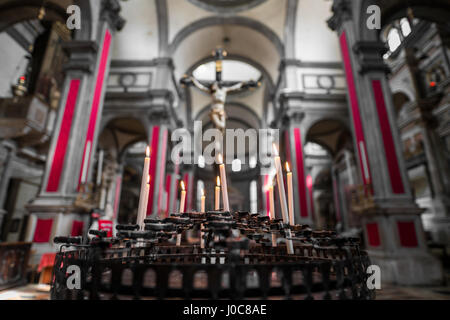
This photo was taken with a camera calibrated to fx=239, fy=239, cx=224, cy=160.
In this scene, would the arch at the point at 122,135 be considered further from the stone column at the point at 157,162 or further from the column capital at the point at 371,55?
the column capital at the point at 371,55

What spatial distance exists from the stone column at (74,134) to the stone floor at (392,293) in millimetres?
1042

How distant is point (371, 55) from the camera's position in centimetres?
588

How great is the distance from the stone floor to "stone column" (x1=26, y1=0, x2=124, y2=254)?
1042mm

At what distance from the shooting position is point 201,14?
11812 millimetres

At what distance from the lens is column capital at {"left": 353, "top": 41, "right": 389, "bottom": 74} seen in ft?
19.0

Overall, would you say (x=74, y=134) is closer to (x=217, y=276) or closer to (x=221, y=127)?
(x=221, y=127)

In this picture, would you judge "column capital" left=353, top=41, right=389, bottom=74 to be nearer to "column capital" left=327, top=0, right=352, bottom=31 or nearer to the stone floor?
"column capital" left=327, top=0, right=352, bottom=31

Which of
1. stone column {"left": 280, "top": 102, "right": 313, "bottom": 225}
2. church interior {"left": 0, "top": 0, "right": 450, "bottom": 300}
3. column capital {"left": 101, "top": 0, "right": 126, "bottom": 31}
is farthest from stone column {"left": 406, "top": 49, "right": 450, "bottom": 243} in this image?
column capital {"left": 101, "top": 0, "right": 126, "bottom": 31}

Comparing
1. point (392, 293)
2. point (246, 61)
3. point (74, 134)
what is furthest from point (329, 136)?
point (74, 134)

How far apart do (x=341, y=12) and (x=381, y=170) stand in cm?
454

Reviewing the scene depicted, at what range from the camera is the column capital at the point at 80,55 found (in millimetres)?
5941

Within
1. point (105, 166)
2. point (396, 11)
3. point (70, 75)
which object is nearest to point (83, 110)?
point (70, 75)
